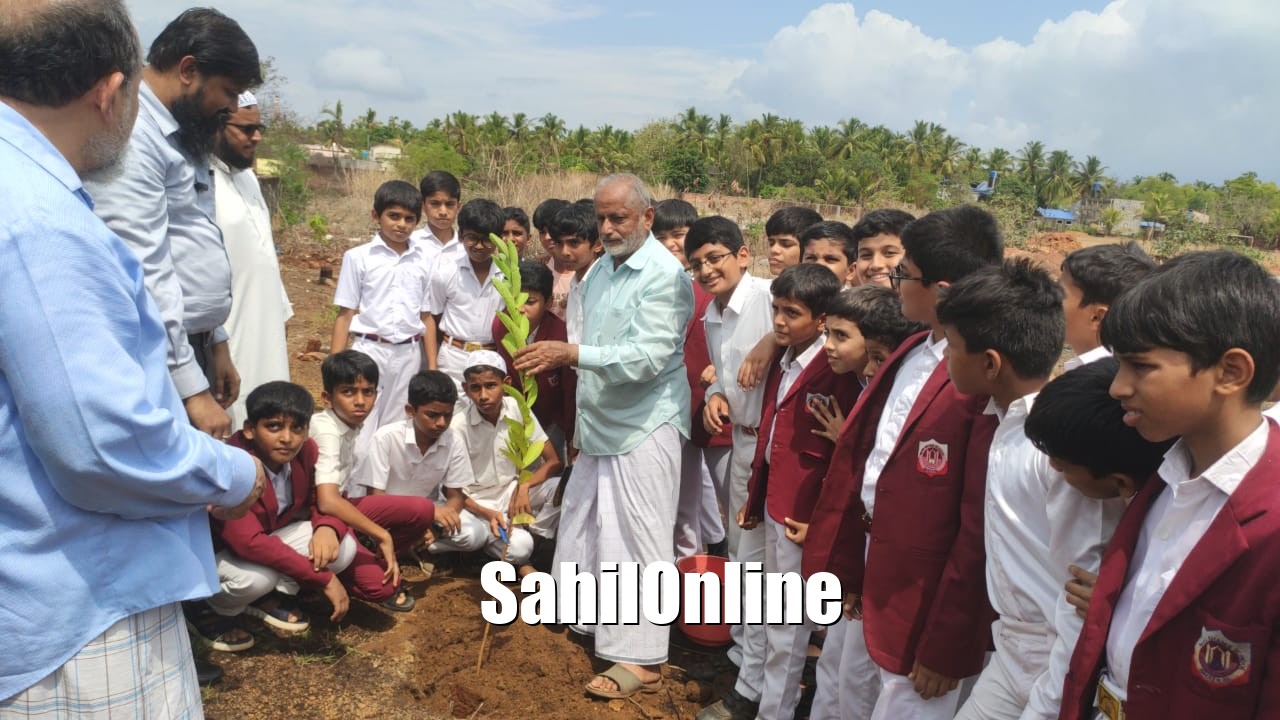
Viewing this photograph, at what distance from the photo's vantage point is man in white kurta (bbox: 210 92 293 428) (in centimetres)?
365

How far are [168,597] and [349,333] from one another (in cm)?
388

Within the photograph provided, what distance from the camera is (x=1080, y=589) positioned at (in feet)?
5.91

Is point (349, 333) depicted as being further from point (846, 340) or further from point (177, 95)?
point (846, 340)

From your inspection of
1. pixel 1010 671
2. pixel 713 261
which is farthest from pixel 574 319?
pixel 1010 671

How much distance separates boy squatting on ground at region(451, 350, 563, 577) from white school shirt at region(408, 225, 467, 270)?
0.89 meters

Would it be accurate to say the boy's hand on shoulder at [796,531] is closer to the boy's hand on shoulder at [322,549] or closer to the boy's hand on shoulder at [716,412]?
the boy's hand on shoulder at [716,412]

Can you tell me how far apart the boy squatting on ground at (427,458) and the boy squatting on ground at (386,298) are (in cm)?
93

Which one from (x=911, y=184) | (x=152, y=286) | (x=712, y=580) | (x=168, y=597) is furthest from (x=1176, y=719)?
(x=911, y=184)

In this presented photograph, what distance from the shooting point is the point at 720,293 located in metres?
4.04

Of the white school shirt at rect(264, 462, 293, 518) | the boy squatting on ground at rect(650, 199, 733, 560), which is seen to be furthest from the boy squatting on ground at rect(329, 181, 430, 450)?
the boy squatting on ground at rect(650, 199, 733, 560)

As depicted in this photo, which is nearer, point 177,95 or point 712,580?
point 177,95

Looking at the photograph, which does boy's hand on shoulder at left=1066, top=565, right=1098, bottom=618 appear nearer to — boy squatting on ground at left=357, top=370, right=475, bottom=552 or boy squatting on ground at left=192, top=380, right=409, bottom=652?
boy squatting on ground at left=192, top=380, right=409, bottom=652

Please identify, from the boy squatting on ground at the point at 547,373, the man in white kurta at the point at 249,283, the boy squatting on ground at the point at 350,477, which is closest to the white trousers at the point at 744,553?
the boy squatting on ground at the point at 547,373

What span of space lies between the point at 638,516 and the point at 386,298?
98.2 inches
